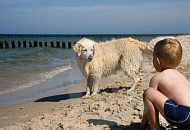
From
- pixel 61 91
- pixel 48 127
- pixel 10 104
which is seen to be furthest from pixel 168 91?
pixel 61 91

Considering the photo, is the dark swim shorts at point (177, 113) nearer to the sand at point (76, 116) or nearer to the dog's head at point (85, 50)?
the sand at point (76, 116)

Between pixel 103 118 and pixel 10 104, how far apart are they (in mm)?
3310

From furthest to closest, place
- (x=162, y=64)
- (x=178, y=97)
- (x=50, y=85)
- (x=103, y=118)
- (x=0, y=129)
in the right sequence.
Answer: (x=50, y=85) → (x=0, y=129) → (x=103, y=118) → (x=162, y=64) → (x=178, y=97)

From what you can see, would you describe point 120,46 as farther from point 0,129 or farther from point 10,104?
point 0,129

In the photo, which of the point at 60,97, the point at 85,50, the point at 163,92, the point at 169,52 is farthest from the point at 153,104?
the point at 60,97

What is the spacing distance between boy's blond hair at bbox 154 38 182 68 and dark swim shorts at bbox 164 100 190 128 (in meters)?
0.44

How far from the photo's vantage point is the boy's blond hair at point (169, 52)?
10.9 ft

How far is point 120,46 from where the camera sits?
24.5 feet

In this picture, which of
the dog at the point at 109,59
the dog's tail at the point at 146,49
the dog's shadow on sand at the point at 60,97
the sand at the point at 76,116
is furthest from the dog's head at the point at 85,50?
the dog's tail at the point at 146,49

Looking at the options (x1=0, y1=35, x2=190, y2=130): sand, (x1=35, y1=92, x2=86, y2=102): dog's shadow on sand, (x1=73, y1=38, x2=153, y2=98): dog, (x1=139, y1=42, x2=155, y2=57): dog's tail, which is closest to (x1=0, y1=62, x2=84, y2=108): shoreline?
(x1=35, y1=92, x2=86, y2=102): dog's shadow on sand

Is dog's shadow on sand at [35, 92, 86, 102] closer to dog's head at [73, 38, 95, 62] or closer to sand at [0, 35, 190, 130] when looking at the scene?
sand at [0, 35, 190, 130]

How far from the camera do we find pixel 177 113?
10.3 ft

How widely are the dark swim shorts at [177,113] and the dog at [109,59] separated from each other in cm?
396

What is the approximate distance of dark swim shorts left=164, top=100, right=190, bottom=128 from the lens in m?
3.13
